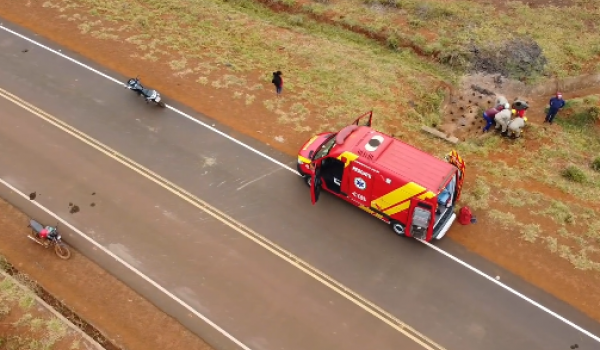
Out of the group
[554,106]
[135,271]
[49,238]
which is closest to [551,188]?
[554,106]

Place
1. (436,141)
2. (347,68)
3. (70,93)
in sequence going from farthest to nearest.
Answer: (347,68) → (70,93) → (436,141)

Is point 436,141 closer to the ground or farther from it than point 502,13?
closer to the ground

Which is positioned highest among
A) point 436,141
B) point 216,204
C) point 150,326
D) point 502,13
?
point 502,13

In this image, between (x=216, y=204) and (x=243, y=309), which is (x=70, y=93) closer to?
(x=216, y=204)

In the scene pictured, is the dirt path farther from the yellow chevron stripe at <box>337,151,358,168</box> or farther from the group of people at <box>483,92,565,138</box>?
the group of people at <box>483,92,565,138</box>

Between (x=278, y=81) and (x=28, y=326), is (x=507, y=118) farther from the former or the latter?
(x=28, y=326)

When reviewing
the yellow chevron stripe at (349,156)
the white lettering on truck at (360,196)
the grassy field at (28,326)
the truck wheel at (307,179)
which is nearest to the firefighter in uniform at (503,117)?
the white lettering on truck at (360,196)

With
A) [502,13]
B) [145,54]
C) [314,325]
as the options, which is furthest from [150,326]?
[502,13]
